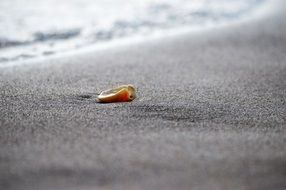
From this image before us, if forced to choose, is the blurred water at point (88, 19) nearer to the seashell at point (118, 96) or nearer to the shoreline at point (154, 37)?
the shoreline at point (154, 37)

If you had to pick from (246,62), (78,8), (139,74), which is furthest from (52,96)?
(78,8)

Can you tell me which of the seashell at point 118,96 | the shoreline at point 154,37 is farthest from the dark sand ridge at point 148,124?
the shoreline at point 154,37

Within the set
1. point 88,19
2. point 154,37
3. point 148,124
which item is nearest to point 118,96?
point 148,124

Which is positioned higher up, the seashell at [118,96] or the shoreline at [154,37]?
the shoreline at [154,37]

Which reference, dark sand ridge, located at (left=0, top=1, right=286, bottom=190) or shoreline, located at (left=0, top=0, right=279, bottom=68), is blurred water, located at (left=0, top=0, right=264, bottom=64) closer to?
shoreline, located at (left=0, top=0, right=279, bottom=68)

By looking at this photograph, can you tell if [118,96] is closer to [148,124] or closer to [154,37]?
[148,124]

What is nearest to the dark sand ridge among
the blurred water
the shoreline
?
the shoreline

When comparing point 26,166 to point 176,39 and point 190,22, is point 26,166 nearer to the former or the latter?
point 176,39
